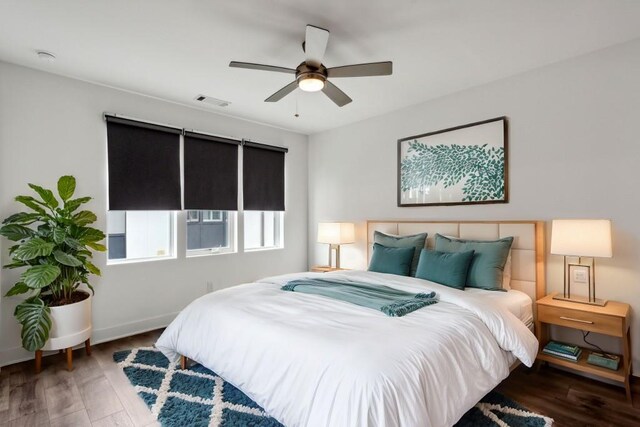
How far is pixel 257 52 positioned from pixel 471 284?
268 centimetres

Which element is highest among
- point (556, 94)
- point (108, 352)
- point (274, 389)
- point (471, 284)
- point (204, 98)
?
point (204, 98)

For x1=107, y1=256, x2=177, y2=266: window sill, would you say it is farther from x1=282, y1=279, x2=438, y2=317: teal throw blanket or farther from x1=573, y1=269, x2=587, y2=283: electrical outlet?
x1=573, y1=269, x2=587, y2=283: electrical outlet

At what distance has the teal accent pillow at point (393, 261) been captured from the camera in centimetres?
335

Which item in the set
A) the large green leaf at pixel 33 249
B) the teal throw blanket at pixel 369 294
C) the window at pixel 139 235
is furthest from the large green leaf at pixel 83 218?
the teal throw blanket at pixel 369 294

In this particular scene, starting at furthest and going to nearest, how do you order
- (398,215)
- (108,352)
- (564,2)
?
(398,215) < (108,352) < (564,2)

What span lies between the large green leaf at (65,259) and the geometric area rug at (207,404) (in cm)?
95

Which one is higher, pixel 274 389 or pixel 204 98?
pixel 204 98

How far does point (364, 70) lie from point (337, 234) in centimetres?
241

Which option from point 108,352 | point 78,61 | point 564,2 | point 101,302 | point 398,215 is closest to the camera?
point 564,2

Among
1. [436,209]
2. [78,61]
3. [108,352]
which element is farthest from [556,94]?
[108,352]

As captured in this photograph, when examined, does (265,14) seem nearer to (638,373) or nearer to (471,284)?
(471,284)

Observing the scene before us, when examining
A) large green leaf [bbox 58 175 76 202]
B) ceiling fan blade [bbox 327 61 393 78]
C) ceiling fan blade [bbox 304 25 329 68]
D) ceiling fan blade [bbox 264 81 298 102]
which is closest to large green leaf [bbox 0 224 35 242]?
large green leaf [bbox 58 175 76 202]

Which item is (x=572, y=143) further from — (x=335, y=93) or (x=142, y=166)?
(x=142, y=166)

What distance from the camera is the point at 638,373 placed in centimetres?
253
